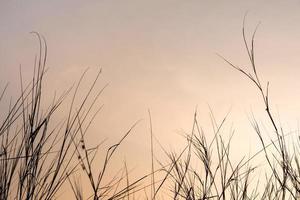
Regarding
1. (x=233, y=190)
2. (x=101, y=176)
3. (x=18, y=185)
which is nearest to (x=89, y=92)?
(x=101, y=176)

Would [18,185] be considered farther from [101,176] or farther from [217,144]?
[217,144]

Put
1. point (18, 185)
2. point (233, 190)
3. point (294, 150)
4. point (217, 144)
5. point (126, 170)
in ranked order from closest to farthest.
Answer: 1. point (18, 185)
2. point (126, 170)
3. point (294, 150)
4. point (217, 144)
5. point (233, 190)

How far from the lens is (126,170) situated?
2271mm

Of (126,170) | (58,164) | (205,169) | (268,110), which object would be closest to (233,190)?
(205,169)

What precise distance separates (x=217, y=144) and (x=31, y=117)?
1358mm

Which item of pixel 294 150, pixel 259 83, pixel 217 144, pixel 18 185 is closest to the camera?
pixel 259 83

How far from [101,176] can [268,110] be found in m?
0.73

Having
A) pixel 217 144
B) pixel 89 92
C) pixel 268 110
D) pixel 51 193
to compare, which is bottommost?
pixel 51 193

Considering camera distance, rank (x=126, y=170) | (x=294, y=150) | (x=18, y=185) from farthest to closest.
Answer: (x=294, y=150)
(x=126, y=170)
(x=18, y=185)

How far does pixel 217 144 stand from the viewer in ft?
9.17

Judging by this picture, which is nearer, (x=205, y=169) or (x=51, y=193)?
(x=51, y=193)

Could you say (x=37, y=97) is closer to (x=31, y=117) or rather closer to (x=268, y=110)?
(x=31, y=117)

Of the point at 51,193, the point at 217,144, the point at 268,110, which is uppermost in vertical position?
the point at 217,144

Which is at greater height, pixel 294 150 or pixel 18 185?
pixel 294 150
